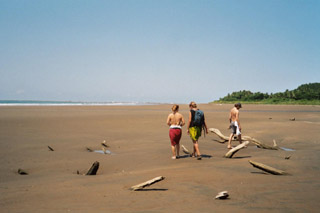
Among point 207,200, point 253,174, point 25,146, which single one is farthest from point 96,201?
point 25,146

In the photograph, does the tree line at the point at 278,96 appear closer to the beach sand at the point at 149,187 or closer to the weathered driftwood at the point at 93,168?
the beach sand at the point at 149,187

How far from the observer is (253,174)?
227 inches

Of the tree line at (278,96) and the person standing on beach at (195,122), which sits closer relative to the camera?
the person standing on beach at (195,122)

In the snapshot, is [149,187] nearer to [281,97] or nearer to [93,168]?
[93,168]

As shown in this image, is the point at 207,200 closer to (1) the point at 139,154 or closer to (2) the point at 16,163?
(1) the point at 139,154

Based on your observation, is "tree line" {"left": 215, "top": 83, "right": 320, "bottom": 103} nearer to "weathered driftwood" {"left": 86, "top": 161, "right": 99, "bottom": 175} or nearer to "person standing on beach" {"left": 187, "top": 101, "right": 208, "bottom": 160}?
"person standing on beach" {"left": 187, "top": 101, "right": 208, "bottom": 160}

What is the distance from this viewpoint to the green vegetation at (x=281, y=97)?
6851cm

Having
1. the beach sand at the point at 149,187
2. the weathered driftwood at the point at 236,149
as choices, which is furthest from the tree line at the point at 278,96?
the beach sand at the point at 149,187

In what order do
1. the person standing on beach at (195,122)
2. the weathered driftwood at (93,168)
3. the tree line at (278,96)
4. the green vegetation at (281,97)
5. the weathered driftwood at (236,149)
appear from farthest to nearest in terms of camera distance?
the tree line at (278,96)
the green vegetation at (281,97)
the person standing on beach at (195,122)
the weathered driftwood at (236,149)
the weathered driftwood at (93,168)

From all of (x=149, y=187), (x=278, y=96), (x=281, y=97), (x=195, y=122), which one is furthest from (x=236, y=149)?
(x=278, y=96)

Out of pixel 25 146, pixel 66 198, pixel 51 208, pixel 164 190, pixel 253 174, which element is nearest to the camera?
pixel 51 208

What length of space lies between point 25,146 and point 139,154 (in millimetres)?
4954

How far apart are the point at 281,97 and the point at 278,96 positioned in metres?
1.61

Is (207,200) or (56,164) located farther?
(56,164)
